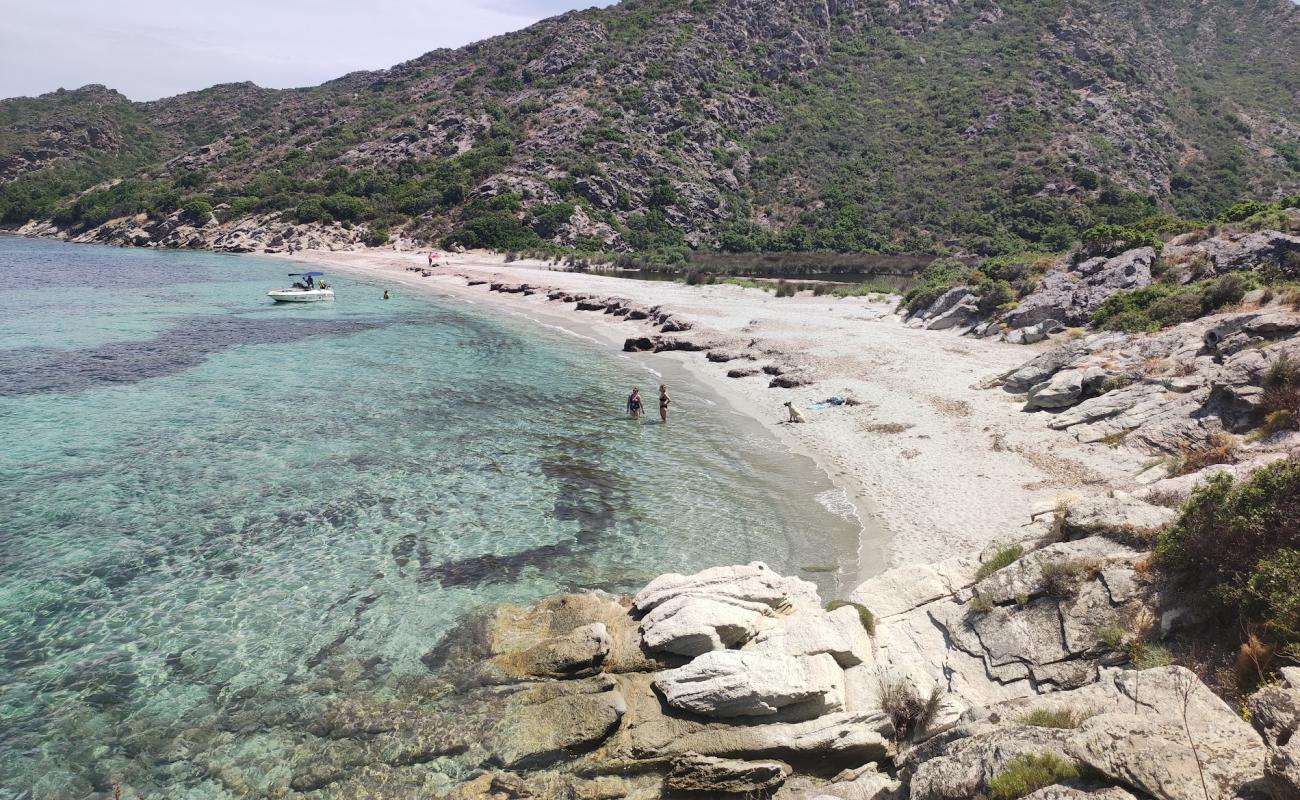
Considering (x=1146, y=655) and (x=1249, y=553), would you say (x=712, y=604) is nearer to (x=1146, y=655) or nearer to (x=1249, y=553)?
(x=1146, y=655)

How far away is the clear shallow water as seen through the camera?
9.24 meters

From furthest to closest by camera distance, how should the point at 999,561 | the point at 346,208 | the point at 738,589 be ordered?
the point at 346,208 → the point at 738,589 → the point at 999,561

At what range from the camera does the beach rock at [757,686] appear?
8.14 meters

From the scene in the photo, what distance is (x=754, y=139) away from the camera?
126 m

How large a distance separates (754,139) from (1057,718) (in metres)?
132

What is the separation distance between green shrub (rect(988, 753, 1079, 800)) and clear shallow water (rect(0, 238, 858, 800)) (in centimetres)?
747

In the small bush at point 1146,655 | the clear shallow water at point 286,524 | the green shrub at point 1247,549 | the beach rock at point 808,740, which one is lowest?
the clear shallow water at point 286,524

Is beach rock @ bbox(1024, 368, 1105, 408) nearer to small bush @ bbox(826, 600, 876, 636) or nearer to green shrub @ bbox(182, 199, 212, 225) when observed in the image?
small bush @ bbox(826, 600, 876, 636)

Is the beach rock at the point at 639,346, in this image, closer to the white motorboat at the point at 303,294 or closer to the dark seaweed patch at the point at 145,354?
the dark seaweed patch at the point at 145,354

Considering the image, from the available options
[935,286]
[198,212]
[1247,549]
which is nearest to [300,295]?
[935,286]

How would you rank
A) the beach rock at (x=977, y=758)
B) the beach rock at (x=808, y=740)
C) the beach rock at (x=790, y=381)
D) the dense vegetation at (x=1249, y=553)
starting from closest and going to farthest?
1. the beach rock at (x=977, y=758)
2. the dense vegetation at (x=1249, y=553)
3. the beach rock at (x=808, y=740)
4. the beach rock at (x=790, y=381)

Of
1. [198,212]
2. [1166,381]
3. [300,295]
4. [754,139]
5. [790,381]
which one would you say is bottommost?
[790,381]

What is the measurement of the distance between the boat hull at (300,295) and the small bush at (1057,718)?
5215 cm

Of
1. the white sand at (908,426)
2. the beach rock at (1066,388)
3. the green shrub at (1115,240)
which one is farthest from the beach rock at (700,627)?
the green shrub at (1115,240)
